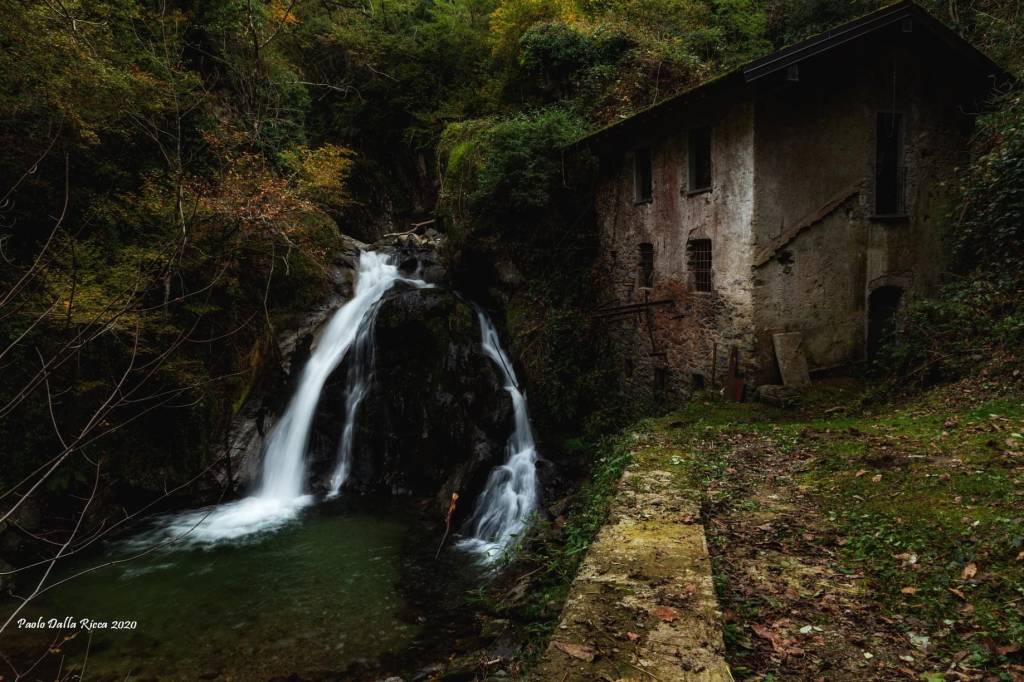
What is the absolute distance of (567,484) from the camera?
11555 millimetres

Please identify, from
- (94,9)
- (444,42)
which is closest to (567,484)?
(94,9)

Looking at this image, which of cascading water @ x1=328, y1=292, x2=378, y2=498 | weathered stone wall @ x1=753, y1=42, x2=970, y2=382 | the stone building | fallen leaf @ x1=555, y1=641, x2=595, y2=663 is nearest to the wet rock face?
cascading water @ x1=328, y1=292, x2=378, y2=498

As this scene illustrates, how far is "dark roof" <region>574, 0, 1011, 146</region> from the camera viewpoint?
9.50 m

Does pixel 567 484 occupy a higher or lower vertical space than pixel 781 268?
lower

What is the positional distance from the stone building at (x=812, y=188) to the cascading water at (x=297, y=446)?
7.65 m

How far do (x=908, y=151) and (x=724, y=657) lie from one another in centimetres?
1205

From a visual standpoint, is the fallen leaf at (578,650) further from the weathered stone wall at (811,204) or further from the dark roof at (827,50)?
the dark roof at (827,50)

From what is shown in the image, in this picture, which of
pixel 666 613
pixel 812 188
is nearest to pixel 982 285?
pixel 812 188

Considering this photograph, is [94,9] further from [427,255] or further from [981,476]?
[981,476]

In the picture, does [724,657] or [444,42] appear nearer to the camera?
[724,657]

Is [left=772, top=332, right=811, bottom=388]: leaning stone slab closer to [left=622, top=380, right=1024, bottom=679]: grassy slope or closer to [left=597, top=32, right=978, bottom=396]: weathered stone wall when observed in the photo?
[left=597, top=32, right=978, bottom=396]: weathered stone wall

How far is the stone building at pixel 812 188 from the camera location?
10.5 m

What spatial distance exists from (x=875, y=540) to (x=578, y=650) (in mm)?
3137

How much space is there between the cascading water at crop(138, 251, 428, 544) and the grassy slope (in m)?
7.72
